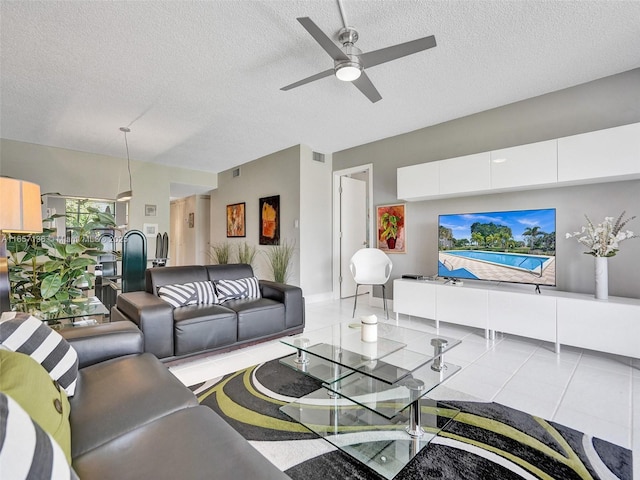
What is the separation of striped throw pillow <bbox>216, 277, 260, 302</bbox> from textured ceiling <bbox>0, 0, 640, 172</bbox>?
7.09ft

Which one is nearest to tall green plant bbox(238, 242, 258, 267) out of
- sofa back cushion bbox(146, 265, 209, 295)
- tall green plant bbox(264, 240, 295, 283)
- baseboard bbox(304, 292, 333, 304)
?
tall green plant bbox(264, 240, 295, 283)

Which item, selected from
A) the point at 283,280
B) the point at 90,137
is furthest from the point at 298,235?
the point at 90,137

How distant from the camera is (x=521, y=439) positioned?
1.73 meters

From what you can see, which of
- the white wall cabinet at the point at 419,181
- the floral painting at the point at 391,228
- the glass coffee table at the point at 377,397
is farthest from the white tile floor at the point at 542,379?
the white wall cabinet at the point at 419,181

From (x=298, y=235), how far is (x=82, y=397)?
167 inches

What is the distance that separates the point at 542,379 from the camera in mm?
2494

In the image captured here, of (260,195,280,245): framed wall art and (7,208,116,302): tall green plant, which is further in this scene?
(260,195,280,245): framed wall art

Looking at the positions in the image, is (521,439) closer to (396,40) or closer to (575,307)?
(575,307)

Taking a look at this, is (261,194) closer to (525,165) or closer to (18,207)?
(525,165)

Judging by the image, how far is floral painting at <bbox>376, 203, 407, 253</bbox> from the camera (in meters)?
4.79

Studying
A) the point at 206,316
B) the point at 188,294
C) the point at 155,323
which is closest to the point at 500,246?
the point at 206,316

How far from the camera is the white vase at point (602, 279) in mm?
2893

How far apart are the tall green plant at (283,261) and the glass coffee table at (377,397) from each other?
3171 millimetres

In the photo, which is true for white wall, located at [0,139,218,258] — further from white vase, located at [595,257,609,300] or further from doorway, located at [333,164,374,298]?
white vase, located at [595,257,609,300]
